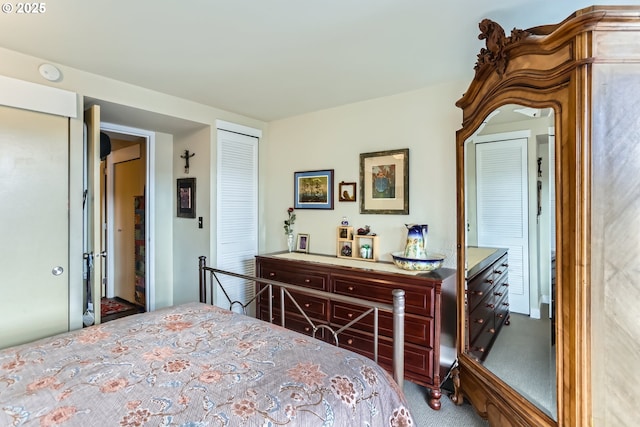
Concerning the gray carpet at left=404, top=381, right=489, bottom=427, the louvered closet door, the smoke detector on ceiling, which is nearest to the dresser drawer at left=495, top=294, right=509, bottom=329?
the gray carpet at left=404, top=381, right=489, bottom=427

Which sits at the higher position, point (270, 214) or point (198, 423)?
point (270, 214)

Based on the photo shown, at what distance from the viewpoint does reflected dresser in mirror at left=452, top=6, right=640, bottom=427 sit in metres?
1.11

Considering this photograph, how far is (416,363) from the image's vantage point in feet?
7.25

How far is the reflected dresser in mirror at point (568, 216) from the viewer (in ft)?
3.65

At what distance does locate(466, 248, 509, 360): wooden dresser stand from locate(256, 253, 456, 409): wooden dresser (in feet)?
0.70

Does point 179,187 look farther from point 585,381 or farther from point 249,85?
point 585,381

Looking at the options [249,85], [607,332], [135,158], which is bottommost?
[607,332]

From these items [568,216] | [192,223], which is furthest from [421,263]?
[192,223]

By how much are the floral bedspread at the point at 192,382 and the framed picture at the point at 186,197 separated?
195 centimetres

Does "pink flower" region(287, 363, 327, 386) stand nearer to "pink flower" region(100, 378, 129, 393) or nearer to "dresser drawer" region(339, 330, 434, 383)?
"pink flower" region(100, 378, 129, 393)

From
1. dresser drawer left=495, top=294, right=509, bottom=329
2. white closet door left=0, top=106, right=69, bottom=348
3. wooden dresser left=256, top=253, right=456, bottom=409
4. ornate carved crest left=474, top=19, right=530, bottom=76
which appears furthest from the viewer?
wooden dresser left=256, top=253, right=456, bottom=409

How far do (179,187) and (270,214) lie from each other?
3.52 ft

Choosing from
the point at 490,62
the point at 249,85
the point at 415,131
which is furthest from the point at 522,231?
the point at 249,85

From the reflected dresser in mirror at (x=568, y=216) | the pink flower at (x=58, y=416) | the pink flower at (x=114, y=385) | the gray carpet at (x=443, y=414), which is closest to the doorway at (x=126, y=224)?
the pink flower at (x=114, y=385)
